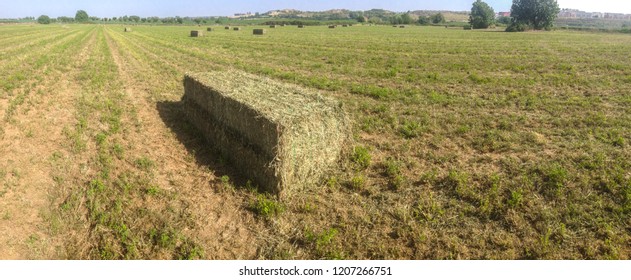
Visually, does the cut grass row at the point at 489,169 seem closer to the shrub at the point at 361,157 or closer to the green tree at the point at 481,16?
the shrub at the point at 361,157

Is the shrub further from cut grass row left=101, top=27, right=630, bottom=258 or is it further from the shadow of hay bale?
the shadow of hay bale

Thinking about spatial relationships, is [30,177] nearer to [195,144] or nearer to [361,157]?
[195,144]

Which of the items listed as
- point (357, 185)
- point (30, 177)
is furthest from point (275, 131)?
point (30, 177)

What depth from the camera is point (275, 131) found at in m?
6.12

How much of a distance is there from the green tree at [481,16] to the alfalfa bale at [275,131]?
316ft

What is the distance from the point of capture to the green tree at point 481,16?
296 feet

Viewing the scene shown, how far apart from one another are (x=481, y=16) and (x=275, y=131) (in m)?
112

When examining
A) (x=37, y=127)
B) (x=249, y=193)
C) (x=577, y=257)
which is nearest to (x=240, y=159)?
(x=249, y=193)

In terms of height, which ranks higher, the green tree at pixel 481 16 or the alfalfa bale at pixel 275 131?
the green tree at pixel 481 16

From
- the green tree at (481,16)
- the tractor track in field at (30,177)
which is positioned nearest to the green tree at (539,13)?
the green tree at (481,16)

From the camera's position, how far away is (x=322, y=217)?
584 centimetres

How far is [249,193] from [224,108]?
248 cm
